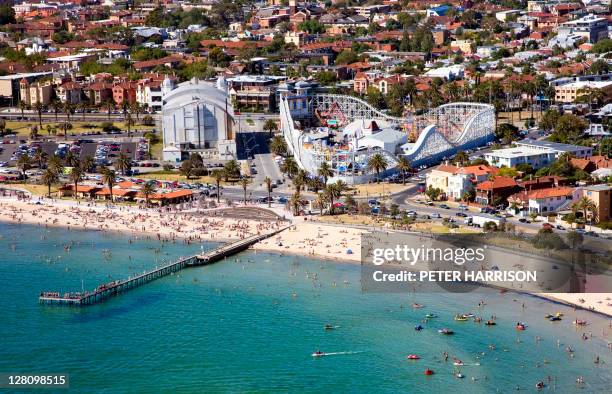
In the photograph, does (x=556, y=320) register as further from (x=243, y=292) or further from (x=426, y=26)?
(x=426, y=26)

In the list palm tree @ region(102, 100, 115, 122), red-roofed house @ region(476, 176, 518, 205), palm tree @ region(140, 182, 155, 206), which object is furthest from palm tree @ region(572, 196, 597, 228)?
palm tree @ region(102, 100, 115, 122)

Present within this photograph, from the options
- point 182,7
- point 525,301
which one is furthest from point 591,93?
point 182,7

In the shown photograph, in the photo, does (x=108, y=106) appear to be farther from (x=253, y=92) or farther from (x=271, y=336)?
(x=271, y=336)

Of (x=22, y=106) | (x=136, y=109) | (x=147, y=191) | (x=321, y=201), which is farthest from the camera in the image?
(x=22, y=106)

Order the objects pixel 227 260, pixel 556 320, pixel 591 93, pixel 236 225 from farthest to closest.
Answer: pixel 591 93 → pixel 236 225 → pixel 227 260 → pixel 556 320

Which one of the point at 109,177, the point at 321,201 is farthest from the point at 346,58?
the point at 321,201

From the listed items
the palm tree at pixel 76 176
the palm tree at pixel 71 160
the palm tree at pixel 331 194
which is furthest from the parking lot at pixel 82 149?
the palm tree at pixel 331 194

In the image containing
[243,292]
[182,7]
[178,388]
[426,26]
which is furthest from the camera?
[182,7]
